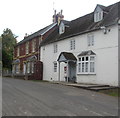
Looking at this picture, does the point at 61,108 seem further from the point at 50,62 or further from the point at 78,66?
the point at 50,62

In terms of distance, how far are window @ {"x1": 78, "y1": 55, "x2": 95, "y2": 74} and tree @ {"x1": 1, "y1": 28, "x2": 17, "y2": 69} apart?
37.3 meters

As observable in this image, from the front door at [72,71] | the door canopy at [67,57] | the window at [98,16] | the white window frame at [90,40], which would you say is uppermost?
the window at [98,16]

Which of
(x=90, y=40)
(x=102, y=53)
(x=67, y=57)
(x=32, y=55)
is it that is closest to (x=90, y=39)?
(x=90, y=40)

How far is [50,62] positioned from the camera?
99.7ft

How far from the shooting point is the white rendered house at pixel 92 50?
778 inches

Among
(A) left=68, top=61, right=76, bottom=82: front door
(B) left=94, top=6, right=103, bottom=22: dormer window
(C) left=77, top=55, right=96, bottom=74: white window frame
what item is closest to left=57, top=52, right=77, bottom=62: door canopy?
(C) left=77, top=55, right=96, bottom=74: white window frame

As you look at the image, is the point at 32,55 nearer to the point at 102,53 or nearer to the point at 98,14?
the point at 98,14

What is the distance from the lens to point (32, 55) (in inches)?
1458

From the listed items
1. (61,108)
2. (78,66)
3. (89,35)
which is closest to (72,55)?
(78,66)

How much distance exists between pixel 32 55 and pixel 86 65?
1645 centimetres

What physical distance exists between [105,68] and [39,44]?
55.2 feet

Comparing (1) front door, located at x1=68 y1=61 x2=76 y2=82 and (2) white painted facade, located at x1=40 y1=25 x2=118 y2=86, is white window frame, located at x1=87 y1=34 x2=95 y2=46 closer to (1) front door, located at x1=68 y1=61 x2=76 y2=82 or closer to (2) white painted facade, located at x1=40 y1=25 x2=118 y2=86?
(2) white painted facade, located at x1=40 y1=25 x2=118 y2=86

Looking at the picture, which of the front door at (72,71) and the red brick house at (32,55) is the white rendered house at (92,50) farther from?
the red brick house at (32,55)

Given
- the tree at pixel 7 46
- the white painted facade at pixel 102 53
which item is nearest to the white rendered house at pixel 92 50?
the white painted facade at pixel 102 53
